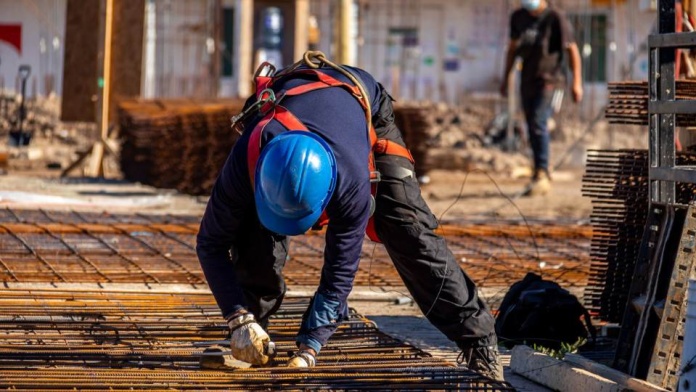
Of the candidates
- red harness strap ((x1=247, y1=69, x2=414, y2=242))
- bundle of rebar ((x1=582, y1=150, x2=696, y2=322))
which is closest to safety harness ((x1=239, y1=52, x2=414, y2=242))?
red harness strap ((x1=247, y1=69, x2=414, y2=242))

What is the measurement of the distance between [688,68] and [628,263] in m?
1.80

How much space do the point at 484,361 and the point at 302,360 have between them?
2.50 ft

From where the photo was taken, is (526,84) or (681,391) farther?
(526,84)

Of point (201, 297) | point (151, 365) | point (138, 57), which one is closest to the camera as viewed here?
point (151, 365)

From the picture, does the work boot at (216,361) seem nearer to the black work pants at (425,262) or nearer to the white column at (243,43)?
the black work pants at (425,262)

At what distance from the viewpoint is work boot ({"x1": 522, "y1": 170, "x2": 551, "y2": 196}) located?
37.1ft

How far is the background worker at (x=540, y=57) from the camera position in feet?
35.3

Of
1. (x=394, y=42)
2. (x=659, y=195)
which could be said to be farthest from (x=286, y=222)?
(x=394, y=42)

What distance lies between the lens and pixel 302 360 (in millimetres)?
3977

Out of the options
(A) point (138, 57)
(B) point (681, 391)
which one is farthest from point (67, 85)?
(B) point (681, 391)

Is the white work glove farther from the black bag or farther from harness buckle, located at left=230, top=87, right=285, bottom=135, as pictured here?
the black bag

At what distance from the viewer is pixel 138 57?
13.4m

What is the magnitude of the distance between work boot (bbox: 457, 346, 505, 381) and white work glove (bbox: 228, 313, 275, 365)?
842 millimetres

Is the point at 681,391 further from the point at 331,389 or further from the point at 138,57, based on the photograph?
the point at 138,57
